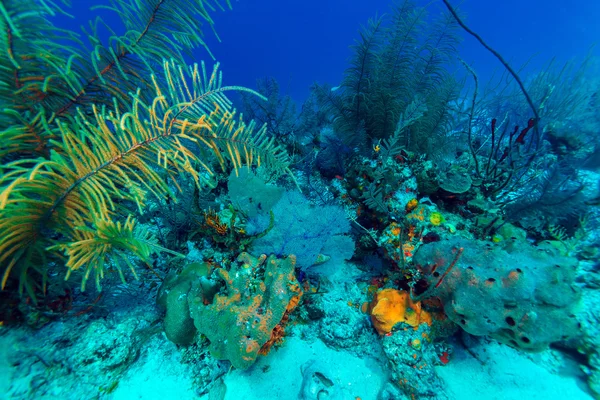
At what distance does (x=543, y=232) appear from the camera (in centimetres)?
396

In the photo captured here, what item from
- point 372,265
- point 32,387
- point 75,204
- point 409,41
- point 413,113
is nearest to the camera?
point 75,204

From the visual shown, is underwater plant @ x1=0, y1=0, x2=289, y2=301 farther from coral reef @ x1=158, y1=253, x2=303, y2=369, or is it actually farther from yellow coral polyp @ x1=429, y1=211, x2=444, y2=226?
yellow coral polyp @ x1=429, y1=211, x2=444, y2=226

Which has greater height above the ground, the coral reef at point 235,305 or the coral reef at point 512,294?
the coral reef at point 512,294

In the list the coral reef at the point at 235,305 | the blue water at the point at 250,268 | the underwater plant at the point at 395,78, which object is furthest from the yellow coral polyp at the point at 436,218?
the coral reef at the point at 235,305

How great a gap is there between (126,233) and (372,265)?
9.49ft

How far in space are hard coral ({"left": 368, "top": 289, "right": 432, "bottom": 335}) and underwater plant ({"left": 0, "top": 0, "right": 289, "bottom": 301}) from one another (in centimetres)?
190

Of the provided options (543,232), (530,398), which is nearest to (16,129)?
(530,398)

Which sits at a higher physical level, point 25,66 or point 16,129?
point 25,66

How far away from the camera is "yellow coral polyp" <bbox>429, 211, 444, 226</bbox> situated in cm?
358

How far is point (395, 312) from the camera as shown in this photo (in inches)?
110

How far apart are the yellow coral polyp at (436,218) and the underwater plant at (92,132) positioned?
100 inches

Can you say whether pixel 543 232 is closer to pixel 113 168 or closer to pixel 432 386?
pixel 432 386

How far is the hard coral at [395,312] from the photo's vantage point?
108 inches

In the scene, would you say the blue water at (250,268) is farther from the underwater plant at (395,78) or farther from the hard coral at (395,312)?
the underwater plant at (395,78)
